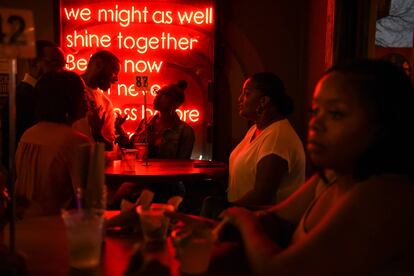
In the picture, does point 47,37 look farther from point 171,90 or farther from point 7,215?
point 7,215

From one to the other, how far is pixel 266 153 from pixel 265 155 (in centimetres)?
1

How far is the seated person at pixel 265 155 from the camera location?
7.51ft

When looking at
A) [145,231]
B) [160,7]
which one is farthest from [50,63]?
[145,231]

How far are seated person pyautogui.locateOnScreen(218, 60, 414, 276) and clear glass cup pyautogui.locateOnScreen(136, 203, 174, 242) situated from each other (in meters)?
0.31

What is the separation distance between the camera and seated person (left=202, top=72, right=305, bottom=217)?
229cm

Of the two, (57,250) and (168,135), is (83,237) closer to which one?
(57,250)

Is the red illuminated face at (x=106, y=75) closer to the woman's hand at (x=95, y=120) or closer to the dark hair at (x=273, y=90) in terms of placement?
the woman's hand at (x=95, y=120)

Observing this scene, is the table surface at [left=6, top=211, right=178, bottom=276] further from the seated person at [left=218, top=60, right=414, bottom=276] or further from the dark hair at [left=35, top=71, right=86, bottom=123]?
the dark hair at [left=35, top=71, right=86, bottom=123]

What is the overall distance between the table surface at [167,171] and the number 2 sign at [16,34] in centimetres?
180

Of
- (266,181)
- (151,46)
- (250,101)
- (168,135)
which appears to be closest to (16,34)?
(266,181)

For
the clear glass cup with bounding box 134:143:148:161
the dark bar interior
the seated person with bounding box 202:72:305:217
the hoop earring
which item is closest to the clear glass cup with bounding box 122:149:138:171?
the dark bar interior

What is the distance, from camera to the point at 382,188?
3.51 ft

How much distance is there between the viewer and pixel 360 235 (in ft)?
3.38

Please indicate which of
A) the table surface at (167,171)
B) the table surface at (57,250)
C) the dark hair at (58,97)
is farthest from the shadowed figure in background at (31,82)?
the table surface at (57,250)
